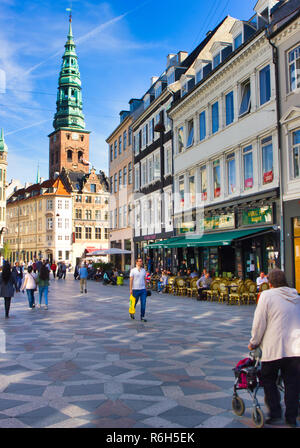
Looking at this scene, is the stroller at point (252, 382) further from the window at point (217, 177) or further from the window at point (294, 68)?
the window at point (217, 177)

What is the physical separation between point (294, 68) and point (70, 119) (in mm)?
91077

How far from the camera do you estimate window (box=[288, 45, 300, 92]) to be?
17.8 m

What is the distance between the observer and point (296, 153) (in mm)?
17938

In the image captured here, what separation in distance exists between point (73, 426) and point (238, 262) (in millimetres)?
18354

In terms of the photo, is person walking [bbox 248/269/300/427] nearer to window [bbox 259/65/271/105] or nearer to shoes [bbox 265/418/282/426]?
shoes [bbox 265/418/282/426]

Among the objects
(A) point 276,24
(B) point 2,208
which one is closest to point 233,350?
(A) point 276,24

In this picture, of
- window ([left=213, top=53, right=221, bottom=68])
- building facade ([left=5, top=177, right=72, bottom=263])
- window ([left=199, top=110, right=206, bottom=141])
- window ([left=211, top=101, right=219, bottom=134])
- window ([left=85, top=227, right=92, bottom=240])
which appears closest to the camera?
window ([left=213, top=53, right=221, bottom=68])

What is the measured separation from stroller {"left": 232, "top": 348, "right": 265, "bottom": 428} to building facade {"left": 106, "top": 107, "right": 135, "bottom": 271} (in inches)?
1498

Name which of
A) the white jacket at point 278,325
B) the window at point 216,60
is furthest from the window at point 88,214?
the white jacket at point 278,325

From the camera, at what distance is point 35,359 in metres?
7.91

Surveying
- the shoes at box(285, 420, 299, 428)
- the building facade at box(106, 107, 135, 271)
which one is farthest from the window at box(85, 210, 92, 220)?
the shoes at box(285, 420, 299, 428)

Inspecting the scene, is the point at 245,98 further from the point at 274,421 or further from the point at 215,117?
the point at 274,421

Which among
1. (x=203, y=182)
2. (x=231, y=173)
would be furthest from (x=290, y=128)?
(x=203, y=182)
